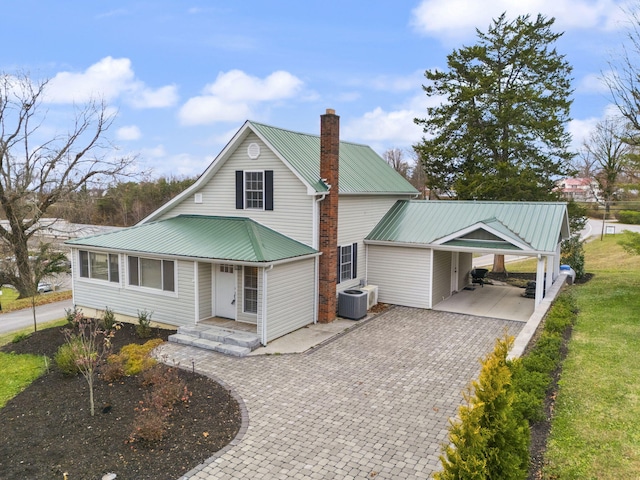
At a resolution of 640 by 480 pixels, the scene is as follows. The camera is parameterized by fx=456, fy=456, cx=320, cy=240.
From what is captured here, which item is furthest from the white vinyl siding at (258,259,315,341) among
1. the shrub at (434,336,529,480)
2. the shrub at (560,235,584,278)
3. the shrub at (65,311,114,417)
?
the shrub at (560,235,584,278)

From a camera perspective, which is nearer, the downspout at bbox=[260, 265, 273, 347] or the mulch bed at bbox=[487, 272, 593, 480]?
the mulch bed at bbox=[487, 272, 593, 480]

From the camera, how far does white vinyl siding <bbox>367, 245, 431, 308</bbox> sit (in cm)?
1659

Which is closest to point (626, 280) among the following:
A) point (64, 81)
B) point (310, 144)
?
point (310, 144)

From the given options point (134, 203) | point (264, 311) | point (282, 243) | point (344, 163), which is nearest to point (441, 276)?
point (344, 163)

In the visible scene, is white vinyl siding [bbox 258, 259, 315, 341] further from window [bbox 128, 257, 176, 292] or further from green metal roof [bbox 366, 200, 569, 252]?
green metal roof [bbox 366, 200, 569, 252]

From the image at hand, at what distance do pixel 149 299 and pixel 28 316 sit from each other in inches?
487

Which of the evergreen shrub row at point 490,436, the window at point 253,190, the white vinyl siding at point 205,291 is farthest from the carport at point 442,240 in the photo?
the evergreen shrub row at point 490,436

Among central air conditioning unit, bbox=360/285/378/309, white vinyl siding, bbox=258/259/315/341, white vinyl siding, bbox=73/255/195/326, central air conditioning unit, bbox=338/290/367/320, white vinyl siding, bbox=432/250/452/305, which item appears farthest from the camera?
white vinyl siding, bbox=432/250/452/305

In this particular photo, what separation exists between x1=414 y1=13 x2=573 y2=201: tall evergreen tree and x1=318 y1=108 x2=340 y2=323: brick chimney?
37.7 ft

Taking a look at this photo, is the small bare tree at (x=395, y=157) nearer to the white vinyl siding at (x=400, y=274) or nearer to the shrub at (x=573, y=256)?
the shrub at (x=573, y=256)

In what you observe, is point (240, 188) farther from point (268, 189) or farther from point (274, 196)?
point (274, 196)

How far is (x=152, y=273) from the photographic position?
14.8 meters

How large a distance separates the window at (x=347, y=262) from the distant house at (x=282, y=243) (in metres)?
0.06

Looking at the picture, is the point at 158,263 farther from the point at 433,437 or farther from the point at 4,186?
the point at 4,186
